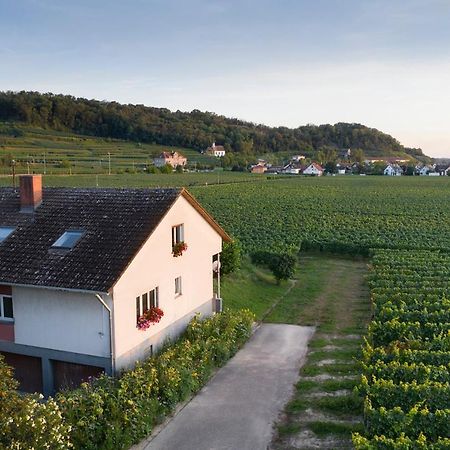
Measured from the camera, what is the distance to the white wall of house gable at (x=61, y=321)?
15852 mm

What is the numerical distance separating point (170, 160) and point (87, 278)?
450ft

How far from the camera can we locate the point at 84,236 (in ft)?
58.0

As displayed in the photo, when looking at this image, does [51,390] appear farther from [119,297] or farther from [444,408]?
[444,408]

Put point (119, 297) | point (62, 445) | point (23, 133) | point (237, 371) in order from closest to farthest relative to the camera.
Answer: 1. point (62, 445)
2. point (119, 297)
3. point (237, 371)
4. point (23, 133)

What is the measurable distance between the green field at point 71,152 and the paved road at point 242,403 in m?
89.1

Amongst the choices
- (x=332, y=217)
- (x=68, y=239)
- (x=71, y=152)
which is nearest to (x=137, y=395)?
(x=68, y=239)

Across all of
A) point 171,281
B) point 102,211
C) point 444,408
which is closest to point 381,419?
point 444,408

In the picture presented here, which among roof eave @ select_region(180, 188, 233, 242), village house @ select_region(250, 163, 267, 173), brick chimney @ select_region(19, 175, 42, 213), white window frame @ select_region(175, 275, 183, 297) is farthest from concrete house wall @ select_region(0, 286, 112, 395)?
village house @ select_region(250, 163, 267, 173)

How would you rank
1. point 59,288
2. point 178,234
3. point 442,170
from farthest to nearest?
point 442,170
point 178,234
point 59,288

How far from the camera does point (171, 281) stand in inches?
758

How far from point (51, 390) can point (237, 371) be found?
599 cm

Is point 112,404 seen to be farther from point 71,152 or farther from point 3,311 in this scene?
point 71,152

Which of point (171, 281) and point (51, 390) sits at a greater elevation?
point (171, 281)

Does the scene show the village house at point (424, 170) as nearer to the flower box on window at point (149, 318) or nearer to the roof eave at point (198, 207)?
the roof eave at point (198, 207)
